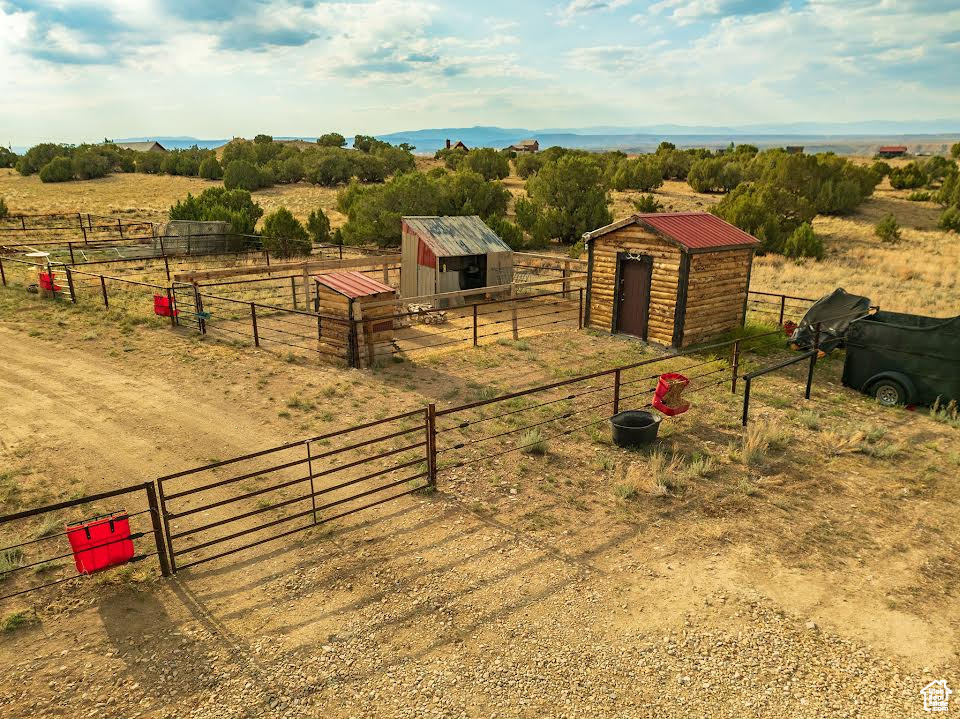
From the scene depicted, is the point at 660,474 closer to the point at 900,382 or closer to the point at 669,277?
the point at 900,382

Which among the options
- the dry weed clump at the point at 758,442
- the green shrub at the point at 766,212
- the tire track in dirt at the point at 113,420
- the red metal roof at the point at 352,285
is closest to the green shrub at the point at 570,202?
the green shrub at the point at 766,212

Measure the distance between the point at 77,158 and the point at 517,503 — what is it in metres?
77.8

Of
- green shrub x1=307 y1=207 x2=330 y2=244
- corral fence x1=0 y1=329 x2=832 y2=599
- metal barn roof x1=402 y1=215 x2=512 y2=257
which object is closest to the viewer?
corral fence x1=0 y1=329 x2=832 y2=599

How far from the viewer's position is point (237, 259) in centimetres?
2872

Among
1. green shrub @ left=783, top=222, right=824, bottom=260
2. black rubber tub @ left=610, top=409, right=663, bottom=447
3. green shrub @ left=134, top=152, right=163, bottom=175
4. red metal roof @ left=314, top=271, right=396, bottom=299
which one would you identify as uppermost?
green shrub @ left=134, top=152, right=163, bottom=175

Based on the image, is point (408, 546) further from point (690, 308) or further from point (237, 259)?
point (237, 259)

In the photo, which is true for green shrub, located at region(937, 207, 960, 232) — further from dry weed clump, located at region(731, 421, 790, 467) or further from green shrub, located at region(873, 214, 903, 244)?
dry weed clump, located at region(731, 421, 790, 467)

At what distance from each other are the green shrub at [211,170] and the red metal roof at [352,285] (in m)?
64.6

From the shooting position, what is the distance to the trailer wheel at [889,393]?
12000 mm

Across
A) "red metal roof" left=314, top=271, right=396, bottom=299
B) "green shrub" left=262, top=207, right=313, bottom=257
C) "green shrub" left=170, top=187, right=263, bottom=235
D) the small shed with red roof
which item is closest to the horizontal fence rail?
the small shed with red roof

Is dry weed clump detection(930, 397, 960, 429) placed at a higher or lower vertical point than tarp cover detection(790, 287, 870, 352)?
lower

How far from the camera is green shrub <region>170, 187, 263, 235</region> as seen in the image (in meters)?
31.9

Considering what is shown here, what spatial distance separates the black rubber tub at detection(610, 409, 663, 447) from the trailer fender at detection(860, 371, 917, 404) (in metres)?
5.40

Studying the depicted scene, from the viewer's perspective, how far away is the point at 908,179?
5856cm
